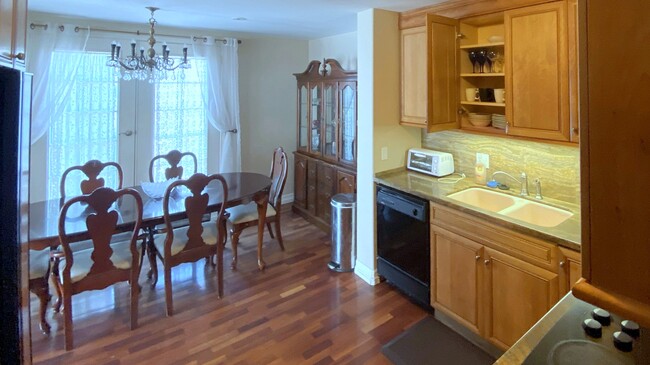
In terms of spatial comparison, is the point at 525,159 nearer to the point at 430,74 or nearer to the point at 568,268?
the point at 430,74

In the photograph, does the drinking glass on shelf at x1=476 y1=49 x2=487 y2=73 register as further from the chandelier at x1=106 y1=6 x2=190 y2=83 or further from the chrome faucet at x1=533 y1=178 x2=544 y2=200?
the chandelier at x1=106 y1=6 x2=190 y2=83

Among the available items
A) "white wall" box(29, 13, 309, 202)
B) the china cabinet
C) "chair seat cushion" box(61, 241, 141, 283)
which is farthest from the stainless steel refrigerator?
"white wall" box(29, 13, 309, 202)

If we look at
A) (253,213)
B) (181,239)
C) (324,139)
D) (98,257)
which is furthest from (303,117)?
(98,257)

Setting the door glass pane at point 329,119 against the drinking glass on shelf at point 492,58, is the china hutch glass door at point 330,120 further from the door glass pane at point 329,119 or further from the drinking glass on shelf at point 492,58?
the drinking glass on shelf at point 492,58

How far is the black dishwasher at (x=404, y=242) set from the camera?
2.90m

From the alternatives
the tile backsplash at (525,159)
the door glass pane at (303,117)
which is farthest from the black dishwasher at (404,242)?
the door glass pane at (303,117)

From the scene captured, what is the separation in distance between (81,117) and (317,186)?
265 centimetres

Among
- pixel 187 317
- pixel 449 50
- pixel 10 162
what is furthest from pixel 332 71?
pixel 10 162

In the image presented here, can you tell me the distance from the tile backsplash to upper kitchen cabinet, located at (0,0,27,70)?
2.72 metres

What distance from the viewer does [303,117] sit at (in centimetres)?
514

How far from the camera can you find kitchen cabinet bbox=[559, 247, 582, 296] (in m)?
1.94

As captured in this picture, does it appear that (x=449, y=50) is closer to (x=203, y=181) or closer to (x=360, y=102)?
(x=360, y=102)

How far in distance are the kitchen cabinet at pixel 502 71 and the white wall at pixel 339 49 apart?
1.55 metres

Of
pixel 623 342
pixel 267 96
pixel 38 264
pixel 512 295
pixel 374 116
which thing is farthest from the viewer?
pixel 267 96
